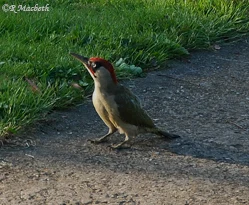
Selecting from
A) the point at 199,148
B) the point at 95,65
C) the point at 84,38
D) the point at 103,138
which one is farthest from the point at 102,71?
the point at 84,38

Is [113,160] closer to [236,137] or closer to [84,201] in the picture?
[84,201]

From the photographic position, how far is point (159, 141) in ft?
19.0

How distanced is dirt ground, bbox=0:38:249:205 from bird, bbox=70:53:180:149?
0.13 meters

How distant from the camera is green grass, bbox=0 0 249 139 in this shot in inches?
243

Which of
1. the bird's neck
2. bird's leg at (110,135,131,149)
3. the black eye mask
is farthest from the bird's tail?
the black eye mask

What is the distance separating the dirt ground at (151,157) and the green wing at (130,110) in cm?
20

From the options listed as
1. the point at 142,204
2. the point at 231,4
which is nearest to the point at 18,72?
the point at 142,204

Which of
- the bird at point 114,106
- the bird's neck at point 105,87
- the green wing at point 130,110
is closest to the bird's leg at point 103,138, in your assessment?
the bird at point 114,106

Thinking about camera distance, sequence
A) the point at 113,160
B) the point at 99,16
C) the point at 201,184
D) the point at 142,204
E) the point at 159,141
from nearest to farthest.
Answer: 1. the point at 142,204
2. the point at 201,184
3. the point at 113,160
4. the point at 159,141
5. the point at 99,16

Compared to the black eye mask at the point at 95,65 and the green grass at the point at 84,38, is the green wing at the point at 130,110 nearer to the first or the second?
the black eye mask at the point at 95,65

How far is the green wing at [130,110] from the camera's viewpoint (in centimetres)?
558

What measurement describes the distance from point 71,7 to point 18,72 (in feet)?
8.16

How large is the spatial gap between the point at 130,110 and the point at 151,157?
1.34 ft

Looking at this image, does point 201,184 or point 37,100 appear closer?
point 201,184
